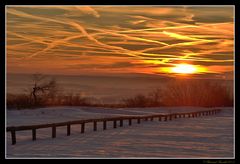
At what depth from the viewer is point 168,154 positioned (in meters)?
13.8

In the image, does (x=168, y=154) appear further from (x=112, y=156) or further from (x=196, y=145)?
(x=196, y=145)

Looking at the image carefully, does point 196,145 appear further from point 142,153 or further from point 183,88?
point 183,88

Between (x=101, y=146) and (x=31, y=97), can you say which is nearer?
(x=101, y=146)

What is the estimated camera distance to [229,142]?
683 inches

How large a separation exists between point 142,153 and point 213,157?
2.03 meters
